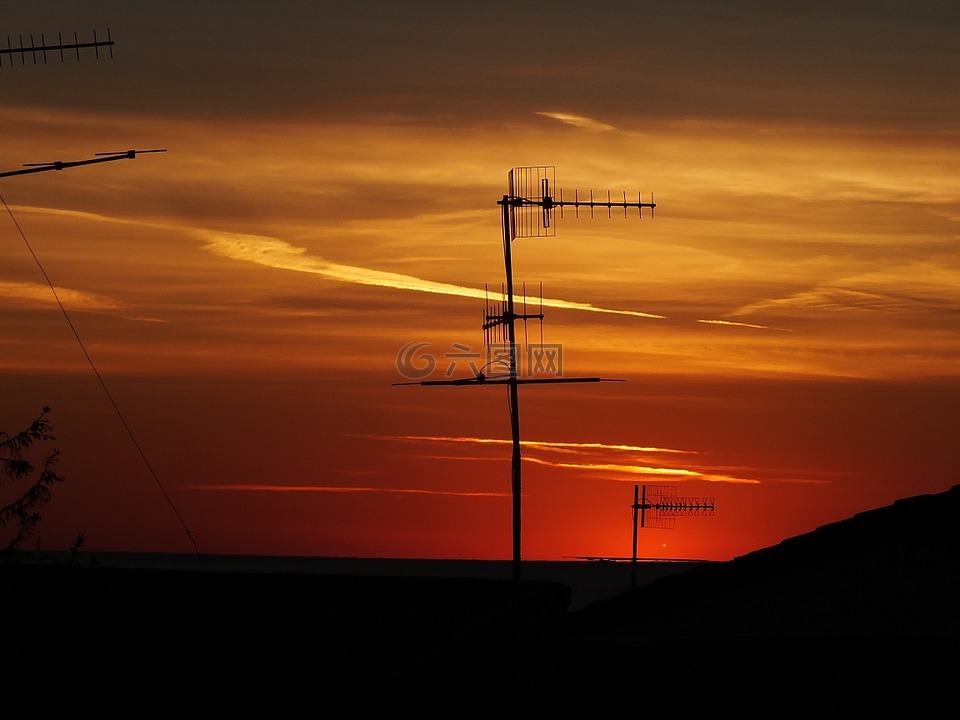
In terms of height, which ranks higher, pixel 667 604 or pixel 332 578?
pixel 667 604

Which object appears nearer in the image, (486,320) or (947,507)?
(947,507)

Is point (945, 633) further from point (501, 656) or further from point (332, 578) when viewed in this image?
point (332, 578)

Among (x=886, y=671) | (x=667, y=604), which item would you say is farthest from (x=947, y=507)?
(x=667, y=604)

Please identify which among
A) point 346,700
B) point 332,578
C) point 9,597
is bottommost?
point 332,578

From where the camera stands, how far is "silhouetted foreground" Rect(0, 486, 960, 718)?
1005 centimetres

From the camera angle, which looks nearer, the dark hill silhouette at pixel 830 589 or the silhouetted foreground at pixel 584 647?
the silhouetted foreground at pixel 584 647

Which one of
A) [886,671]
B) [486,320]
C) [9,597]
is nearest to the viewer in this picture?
[886,671]

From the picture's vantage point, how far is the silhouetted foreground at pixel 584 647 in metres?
10.1

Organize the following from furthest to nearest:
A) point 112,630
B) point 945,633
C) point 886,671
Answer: point 112,630, point 945,633, point 886,671

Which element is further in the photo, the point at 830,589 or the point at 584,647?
the point at 830,589

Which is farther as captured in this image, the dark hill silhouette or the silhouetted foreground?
the dark hill silhouette

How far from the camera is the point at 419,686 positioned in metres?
9.84

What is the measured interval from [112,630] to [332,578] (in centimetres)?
520

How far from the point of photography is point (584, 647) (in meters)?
10.9
